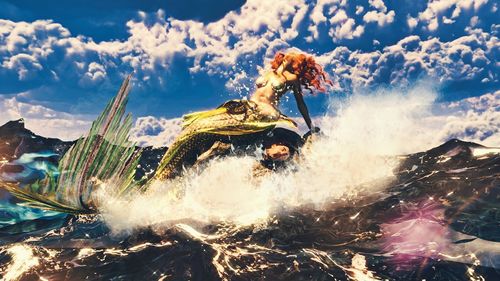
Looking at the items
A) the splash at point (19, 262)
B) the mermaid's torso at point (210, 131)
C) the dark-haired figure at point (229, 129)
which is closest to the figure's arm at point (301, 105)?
the dark-haired figure at point (229, 129)

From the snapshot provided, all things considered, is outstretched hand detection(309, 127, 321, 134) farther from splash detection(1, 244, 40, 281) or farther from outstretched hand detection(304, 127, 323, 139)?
splash detection(1, 244, 40, 281)

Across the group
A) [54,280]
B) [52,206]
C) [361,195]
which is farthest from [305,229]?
[52,206]

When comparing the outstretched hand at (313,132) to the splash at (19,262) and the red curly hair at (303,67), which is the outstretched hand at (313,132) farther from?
the splash at (19,262)

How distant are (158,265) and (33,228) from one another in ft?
7.44

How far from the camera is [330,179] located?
6.31 meters

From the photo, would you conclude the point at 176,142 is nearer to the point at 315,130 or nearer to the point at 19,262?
the point at 315,130

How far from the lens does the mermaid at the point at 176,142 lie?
13.8 feet

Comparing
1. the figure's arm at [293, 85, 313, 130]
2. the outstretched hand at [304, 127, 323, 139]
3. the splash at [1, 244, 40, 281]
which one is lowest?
the splash at [1, 244, 40, 281]

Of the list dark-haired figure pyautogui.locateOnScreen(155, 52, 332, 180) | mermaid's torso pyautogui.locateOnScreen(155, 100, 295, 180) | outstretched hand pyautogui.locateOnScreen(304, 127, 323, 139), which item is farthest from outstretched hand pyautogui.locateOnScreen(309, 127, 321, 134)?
mermaid's torso pyautogui.locateOnScreen(155, 100, 295, 180)

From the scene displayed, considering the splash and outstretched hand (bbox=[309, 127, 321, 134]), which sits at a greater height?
outstretched hand (bbox=[309, 127, 321, 134])

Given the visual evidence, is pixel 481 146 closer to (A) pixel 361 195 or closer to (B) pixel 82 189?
(A) pixel 361 195

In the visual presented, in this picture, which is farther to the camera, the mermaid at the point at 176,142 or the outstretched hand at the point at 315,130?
the outstretched hand at the point at 315,130

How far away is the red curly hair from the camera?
6.77 m

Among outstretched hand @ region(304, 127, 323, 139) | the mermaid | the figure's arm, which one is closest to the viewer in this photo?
the mermaid
